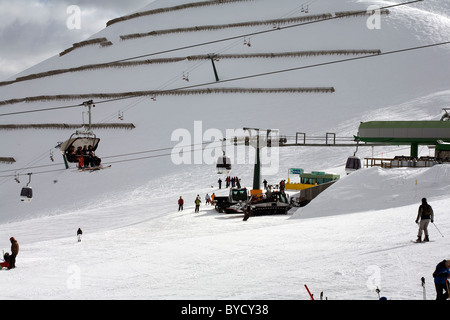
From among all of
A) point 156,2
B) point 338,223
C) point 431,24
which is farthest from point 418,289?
point 156,2

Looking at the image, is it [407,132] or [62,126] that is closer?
[407,132]

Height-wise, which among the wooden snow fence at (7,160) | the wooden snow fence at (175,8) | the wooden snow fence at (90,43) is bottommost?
the wooden snow fence at (7,160)

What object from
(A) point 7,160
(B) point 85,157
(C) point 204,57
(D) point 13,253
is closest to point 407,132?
(B) point 85,157

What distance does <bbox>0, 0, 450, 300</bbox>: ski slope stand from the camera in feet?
43.9

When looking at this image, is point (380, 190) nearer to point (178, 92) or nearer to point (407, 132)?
point (407, 132)

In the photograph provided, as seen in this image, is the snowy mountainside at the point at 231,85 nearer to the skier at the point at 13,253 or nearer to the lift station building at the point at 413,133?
the lift station building at the point at 413,133

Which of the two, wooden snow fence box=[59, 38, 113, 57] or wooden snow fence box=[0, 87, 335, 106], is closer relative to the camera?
wooden snow fence box=[0, 87, 335, 106]

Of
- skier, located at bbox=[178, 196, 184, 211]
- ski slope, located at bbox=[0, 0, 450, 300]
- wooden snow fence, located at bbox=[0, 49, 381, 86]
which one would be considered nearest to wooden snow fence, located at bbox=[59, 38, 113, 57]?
ski slope, located at bbox=[0, 0, 450, 300]

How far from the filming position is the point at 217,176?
41.5m

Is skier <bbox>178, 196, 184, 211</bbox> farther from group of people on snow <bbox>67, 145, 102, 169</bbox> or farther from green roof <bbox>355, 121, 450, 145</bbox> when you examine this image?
green roof <bbox>355, 121, 450, 145</bbox>

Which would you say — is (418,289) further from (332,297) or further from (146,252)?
(146,252)

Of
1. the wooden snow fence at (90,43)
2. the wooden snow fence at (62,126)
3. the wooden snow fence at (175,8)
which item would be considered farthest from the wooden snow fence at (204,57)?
the wooden snow fence at (175,8)

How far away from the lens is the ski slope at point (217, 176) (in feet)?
43.9

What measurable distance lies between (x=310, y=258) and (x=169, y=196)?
22755 millimetres
